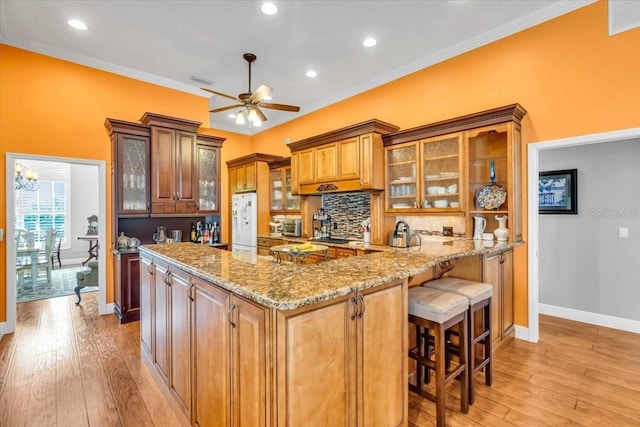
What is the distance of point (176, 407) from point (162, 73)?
4543 mm

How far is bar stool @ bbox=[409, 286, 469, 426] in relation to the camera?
6.39 feet

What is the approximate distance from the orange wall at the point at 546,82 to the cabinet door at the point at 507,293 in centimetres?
10

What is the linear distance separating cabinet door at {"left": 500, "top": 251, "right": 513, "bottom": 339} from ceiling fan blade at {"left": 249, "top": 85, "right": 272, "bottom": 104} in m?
3.10

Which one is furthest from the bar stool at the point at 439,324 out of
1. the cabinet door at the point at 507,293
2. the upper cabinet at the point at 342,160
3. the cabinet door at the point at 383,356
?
the upper cabinet at the point at 342,160

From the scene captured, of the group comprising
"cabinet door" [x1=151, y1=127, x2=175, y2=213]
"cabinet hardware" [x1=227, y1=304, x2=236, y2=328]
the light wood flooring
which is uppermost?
"cabinet door" [x1=151, y1=127, x2=175, y2=213]

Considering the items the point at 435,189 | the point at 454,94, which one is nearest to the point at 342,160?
the point at 435,189

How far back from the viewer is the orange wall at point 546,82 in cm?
288

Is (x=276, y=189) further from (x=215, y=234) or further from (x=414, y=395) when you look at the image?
(x=414, y=395)

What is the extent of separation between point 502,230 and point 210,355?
3.08 meters

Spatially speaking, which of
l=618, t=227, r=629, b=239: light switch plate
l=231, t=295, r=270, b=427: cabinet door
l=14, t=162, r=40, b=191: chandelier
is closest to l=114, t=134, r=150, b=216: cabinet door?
l=231, t=295, r=270, b=427: cabinet door

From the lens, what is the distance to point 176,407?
2.10m

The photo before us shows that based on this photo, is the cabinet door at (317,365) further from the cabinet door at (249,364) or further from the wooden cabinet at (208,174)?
the wooden cabinet at (208,174)

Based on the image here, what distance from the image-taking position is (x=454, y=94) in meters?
4.01

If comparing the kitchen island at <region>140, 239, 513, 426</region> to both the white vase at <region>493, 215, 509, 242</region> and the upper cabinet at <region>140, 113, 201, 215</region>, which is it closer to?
the white vase at <region>493, 215, 509, 242</region>
